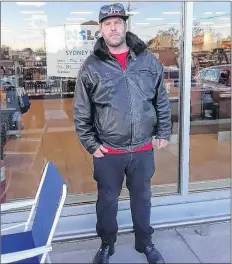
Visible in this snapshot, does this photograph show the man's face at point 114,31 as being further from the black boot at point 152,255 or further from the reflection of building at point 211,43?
the reflection of building at point 211,43

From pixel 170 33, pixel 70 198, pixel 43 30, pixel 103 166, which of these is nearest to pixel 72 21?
pixel 43 30

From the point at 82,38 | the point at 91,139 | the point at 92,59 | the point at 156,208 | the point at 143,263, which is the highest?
the point at 82,38

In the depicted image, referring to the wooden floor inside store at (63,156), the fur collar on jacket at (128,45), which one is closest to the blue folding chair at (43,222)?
the fur collar on jacket at (128,45)

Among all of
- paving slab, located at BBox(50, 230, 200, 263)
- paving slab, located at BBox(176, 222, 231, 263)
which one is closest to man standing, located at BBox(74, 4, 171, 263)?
paving slab, located at BBox(50, 230, 200, 263)

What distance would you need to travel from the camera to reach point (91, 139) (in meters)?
2.18

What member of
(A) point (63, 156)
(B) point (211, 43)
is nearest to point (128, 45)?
(A) point (63, 156)

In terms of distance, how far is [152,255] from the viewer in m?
2.34

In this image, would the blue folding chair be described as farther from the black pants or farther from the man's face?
the man's face

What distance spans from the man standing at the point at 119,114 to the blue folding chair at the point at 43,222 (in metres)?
0.32

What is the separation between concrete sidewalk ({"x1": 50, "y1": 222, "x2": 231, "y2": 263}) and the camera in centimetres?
241

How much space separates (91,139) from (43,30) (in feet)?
7.34

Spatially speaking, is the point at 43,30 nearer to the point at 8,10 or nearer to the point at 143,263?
the point at 8,10

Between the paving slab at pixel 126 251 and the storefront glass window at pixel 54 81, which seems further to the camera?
the storefront glass window at pixel 54 81

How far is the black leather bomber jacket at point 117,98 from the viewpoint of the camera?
2.11 m
